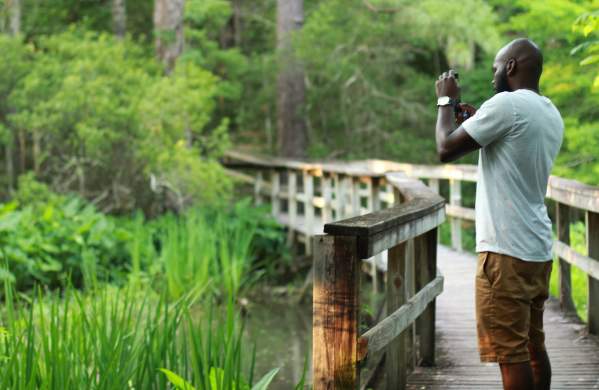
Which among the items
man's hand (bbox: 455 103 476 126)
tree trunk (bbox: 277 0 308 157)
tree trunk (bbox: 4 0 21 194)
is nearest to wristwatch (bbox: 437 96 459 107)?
man's hand (bbox: 455 103 476 126)

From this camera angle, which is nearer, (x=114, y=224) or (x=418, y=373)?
(x=418, y=373)

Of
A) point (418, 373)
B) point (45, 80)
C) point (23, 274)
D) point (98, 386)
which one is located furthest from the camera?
point (45, 80)

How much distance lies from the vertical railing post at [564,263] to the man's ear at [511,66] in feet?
10.7

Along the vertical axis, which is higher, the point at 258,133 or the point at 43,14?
the point at 43,14

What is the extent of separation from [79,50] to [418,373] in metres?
10.6

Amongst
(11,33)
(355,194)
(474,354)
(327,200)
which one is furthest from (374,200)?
(11,33)

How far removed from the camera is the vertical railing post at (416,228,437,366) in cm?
543

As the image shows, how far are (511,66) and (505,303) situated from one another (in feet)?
2.99

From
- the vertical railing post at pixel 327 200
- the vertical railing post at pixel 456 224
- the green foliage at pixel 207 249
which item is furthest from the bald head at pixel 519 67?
the vertical railing post at pixel 327 200

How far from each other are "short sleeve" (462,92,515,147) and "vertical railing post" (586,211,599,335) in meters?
2.57

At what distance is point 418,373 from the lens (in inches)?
210

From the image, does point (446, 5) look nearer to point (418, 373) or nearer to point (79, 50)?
point (79, 50)

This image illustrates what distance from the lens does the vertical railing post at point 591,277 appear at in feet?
19.7

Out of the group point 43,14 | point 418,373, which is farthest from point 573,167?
point 43,14
